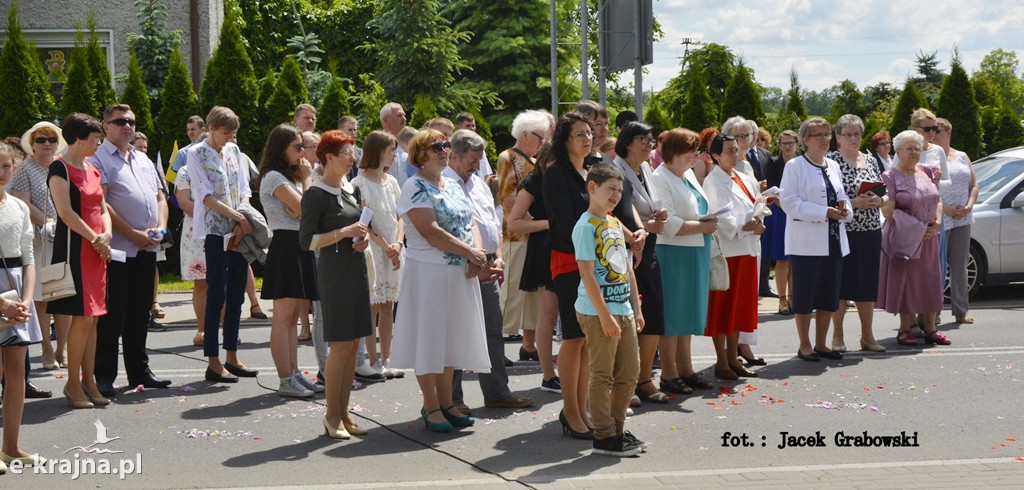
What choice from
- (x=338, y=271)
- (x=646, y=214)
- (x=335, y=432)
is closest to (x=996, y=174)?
(x=646, y=214)

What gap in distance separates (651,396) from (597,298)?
203 cm

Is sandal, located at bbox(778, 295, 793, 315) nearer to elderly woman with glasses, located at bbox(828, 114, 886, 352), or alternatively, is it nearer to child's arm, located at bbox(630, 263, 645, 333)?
elderly woman with glasses, located at bbox(828, 114, 886, 352)

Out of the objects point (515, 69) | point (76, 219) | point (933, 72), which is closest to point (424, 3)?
point (515, 69)

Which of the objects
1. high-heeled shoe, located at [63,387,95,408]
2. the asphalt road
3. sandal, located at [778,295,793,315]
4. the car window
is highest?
the car window

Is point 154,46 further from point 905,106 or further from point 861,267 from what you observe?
point 861,267

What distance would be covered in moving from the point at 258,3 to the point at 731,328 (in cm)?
3150

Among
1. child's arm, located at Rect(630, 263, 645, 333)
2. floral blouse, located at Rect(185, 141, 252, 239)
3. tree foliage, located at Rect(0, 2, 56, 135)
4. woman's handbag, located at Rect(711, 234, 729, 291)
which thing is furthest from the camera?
tree foliage, located at Rect(0, 2, 56, 135)

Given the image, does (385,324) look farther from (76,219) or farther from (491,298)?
(76,219)

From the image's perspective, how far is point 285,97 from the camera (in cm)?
1873

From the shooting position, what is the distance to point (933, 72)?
81375mm

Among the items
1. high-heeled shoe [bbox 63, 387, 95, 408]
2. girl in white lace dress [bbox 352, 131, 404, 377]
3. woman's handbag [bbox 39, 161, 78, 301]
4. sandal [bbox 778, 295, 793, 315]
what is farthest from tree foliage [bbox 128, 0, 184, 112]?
woman's handbag [bbox 39, 161, 78, 301]

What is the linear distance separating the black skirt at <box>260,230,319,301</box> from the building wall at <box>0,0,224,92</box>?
55.4ft

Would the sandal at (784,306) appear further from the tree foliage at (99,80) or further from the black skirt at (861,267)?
the tree foliage at (99,80)

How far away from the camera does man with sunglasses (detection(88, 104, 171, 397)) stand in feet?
28.0
